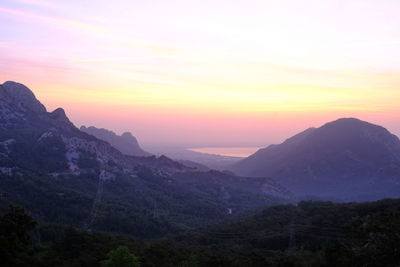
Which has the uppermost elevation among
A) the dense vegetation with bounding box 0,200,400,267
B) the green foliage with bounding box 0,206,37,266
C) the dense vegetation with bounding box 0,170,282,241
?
the green foliage with bounding box 0,206,37,266

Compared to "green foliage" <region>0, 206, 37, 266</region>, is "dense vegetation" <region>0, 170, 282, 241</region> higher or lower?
lower

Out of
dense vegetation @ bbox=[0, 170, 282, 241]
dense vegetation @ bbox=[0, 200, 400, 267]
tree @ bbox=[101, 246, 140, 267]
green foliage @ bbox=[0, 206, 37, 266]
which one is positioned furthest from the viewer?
dense vegetation @ bbox=[0, 170, 282, 241]

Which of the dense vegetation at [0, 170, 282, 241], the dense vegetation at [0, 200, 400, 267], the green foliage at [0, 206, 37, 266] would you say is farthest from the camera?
the dense vegetation at [0, 170, 282, 241]

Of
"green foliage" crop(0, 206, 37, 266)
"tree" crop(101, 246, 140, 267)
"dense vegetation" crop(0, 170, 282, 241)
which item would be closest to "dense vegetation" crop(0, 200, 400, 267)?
"green foliage" crop(0, 206, 37, 266)

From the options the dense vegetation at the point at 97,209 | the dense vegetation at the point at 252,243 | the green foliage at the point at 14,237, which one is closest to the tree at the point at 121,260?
the dense vegetation at the point at 252,243

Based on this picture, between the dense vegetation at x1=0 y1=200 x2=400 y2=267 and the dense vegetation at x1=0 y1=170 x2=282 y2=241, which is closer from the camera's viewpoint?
the dense vegetation at x1=0 y1=200 x2=400 y2=267

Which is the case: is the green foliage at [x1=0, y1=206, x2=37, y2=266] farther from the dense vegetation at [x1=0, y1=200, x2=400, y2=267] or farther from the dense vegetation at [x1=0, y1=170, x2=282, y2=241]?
the dense vegetation at [x1=0, y1=170, x2=282, y2=241]

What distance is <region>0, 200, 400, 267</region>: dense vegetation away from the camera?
4546cm

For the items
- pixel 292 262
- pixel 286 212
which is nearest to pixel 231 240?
pixel 286 212

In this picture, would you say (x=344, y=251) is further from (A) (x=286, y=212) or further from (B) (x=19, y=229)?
(A) (x=286, y=212)

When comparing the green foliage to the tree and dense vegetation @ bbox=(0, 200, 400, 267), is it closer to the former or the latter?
dense vegetation @ bbox=(0, 200, 400, 267)

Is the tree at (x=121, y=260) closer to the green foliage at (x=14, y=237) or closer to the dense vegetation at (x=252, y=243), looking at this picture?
the dense vegetation at (x=252, y=243)

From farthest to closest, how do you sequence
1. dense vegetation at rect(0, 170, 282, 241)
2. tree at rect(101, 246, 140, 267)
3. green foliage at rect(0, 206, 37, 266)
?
dense vegetation at rect(0, 170, 282, 241) < tree at rect(101, 246, 140, 267) < green foliage at rect(0, 206, 37, 266)

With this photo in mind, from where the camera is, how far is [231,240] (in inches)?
3962
